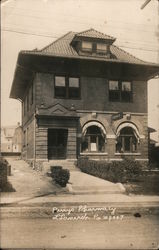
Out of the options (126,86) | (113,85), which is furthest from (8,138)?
(126,86)

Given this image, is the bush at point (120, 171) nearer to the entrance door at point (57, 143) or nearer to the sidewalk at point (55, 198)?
the sidewalk at point (55, 198)

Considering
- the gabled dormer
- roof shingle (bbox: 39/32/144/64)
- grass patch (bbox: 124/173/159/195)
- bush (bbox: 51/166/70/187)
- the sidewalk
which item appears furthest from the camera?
the gabled dormer

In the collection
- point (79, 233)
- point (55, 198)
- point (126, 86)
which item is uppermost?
point (126, 86)

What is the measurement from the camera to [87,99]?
69.6ft

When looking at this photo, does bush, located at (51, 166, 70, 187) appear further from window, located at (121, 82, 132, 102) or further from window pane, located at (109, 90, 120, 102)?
window, located at (121, 82, 132, 102)

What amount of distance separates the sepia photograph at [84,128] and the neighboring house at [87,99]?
0.06 meters

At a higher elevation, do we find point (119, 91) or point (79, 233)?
point (119, 91)

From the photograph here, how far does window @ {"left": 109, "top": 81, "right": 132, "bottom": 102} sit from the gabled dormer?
193cm

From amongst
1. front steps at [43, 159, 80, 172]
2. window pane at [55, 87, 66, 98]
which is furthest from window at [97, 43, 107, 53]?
front steps at [43, 159, 80, 172]

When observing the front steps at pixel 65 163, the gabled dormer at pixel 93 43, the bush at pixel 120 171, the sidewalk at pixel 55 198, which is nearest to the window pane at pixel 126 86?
the gabled dormer at pixel 93 43

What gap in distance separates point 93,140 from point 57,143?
240cm

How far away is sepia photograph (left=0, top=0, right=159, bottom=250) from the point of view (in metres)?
8.17

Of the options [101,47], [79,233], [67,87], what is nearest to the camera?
[79,233]

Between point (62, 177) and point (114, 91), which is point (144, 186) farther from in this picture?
point (114, 91)
